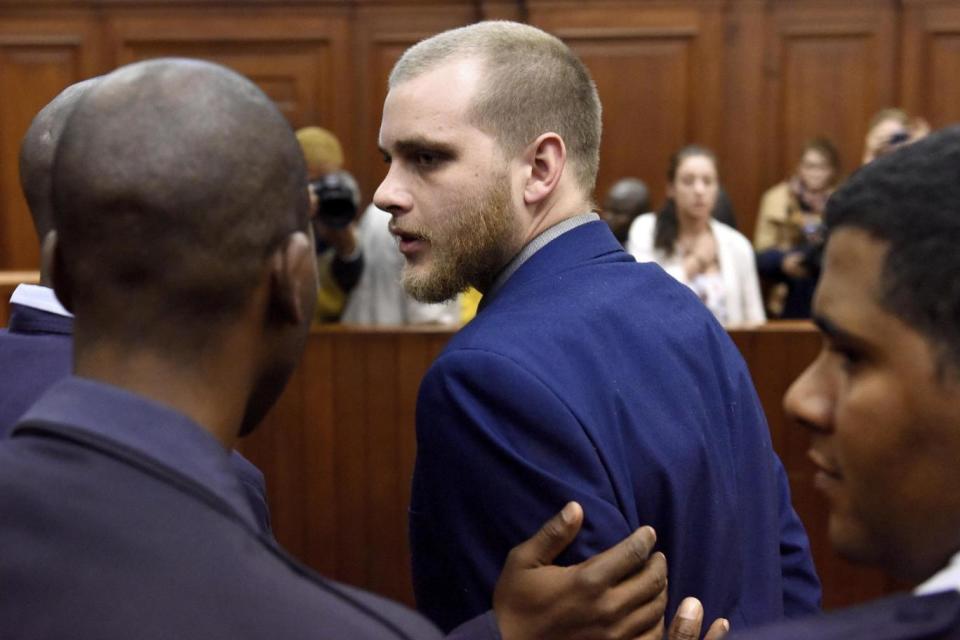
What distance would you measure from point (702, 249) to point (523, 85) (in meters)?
3.24

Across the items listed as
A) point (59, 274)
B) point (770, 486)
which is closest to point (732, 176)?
point (770, 486)

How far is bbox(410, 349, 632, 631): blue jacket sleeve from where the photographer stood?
1568mm

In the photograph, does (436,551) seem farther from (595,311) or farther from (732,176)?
(732,176)

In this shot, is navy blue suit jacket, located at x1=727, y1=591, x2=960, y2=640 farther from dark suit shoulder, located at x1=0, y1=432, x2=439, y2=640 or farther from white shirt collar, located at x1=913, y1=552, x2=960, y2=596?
dark suit shoulder, located at x1=0, y1=432, x2=439, y2=640

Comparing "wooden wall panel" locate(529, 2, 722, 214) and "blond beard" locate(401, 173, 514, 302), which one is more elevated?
"blond beard" locate(401, 173, 514, 302)

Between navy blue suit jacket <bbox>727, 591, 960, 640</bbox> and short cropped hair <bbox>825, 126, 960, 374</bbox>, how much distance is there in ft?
0.58

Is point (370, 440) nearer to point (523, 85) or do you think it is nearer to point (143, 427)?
point (523, 85)

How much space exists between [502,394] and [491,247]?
323 millimetres

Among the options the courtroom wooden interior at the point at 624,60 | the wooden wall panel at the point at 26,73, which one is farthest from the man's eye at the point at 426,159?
the wooden wall panel at the point at 26,73

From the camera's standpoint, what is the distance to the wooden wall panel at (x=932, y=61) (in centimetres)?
700

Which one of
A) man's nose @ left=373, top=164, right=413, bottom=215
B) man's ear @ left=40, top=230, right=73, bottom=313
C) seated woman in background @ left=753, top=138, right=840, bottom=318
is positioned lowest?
seated woman in background @ left=753, top=138, right=840, bottom=318

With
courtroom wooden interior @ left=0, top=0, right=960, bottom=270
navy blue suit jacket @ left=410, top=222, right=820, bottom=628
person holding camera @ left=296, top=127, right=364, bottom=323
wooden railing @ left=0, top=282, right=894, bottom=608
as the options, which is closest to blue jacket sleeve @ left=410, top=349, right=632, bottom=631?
navy blue suit jacket @ left=410, top=222, right=820, bottom=628

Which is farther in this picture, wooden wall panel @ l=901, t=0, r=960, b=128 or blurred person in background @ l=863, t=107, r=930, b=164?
wooden wall panel @ l=901, t=0, r=960, b=128

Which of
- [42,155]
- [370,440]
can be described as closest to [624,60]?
[370,440]
